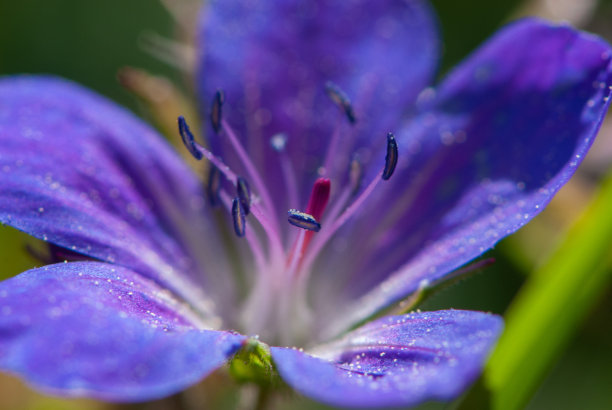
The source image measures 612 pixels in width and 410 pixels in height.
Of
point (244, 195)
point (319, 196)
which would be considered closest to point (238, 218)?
point (244, 195)

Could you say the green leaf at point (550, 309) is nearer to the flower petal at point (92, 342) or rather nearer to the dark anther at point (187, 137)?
the flower petal at point (92, 342)

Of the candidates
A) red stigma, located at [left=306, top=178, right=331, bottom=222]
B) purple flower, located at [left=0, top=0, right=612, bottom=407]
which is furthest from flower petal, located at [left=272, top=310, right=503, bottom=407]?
red stigma, located at [left=306, top=178, right=331, bottom=222]

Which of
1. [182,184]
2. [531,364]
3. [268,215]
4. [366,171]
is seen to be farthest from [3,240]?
[531,364]

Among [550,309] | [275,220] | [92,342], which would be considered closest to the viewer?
[92,342]

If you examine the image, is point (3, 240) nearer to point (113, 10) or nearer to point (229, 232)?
point (229, 232)

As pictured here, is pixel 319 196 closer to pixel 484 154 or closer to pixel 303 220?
pixel 303 220

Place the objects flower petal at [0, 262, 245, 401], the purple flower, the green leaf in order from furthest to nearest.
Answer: the green leaf < the purple flower < flower petal at [0, 262, 245, 401]

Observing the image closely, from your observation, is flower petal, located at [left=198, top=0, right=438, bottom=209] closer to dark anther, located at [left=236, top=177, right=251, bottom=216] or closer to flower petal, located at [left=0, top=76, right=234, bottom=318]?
flower petal, located at [left=0, top=76, right=234, bottom=318]
